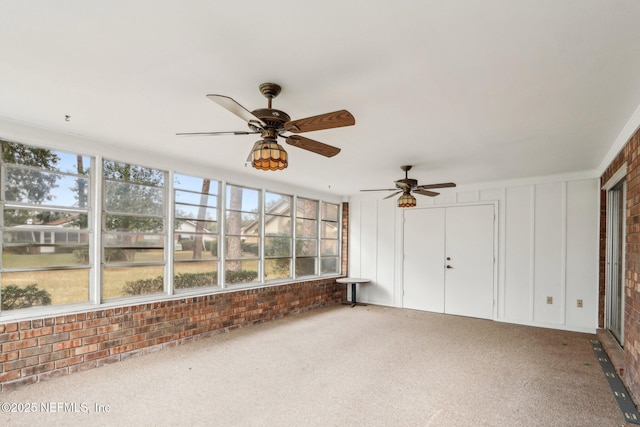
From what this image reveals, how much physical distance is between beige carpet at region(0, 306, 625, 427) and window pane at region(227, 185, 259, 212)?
1978 mm

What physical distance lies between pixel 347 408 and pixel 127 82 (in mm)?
2991


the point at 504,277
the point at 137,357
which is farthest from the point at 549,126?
the point at 137,357

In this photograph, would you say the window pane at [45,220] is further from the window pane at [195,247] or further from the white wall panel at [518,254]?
the white wall panel at [518,254]

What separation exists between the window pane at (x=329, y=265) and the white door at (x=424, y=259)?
5.19 feet

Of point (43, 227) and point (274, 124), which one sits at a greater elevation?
→ point (274, 124)

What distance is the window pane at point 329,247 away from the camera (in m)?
7.33

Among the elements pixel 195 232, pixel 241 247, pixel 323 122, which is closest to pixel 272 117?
pixel 323 122

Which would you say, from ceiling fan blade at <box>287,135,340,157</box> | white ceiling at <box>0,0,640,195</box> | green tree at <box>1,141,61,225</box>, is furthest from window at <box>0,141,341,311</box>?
ceiling fan blade at <box>287,135,340,157</box>

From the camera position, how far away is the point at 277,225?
6.28 meters

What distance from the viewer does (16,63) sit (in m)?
2.17

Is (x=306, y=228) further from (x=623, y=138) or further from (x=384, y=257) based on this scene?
(x=623, y=138)

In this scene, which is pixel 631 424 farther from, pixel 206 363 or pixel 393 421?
pixel 206 363

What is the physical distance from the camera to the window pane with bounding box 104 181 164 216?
4.03 metres

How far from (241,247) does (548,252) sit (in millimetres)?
4897
